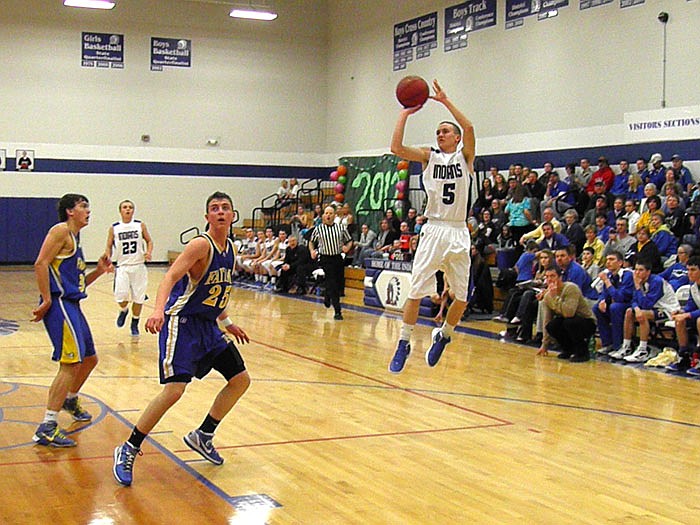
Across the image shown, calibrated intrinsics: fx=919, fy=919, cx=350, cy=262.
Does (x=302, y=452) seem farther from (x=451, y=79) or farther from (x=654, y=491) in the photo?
(x=451, y=79)

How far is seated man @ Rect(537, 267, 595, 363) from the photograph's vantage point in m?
10.4

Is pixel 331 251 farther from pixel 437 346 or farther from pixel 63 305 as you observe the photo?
Answer: pixel 63 305

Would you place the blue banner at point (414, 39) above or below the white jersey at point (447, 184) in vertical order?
above

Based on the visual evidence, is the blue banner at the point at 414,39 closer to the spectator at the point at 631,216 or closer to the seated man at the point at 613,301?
the spectator at the point at 631,216

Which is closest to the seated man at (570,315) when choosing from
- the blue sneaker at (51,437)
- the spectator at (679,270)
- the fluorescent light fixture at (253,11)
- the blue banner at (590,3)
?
the spectator at (679,270)

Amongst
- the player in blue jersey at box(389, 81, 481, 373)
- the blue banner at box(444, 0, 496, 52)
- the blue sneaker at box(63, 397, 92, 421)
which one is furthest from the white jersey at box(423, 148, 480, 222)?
the blue banner at box(444, 0, 496, 52)

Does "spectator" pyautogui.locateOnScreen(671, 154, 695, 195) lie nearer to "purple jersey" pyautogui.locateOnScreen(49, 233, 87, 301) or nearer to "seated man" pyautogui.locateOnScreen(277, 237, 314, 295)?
"seated man" pyautogui.locateOnScreen(277, 237, 314, 295)

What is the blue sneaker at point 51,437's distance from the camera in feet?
19.8

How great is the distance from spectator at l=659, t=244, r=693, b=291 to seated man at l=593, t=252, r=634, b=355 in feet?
1.93

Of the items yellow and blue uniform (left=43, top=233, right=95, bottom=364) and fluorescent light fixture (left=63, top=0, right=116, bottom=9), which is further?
fluorescent light fixture (left=63, top=0, right=116, bottom=9)

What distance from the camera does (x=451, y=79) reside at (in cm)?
2061

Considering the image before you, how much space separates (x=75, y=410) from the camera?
6777 mm

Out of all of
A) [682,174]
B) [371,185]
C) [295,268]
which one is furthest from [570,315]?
[371,185]

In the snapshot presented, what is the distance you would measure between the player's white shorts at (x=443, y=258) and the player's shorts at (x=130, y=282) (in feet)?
17.1
